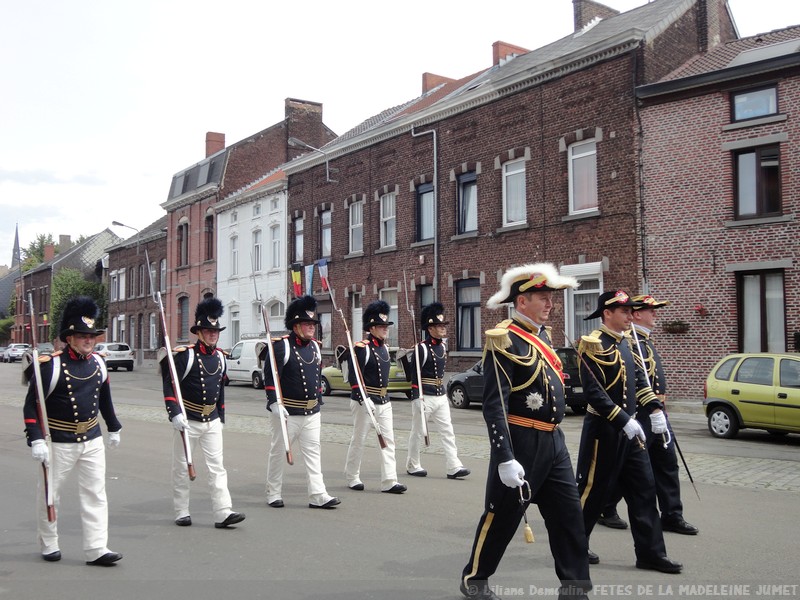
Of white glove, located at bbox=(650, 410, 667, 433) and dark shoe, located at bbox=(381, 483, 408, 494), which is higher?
white glove, located at bbox=(650, 410, 667, 433)

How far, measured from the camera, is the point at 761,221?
1777 cm

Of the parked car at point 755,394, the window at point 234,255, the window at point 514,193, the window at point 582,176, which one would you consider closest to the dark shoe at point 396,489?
the parked car at point 755,394

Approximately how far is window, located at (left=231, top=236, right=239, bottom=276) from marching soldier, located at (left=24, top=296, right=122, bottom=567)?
3226 cm

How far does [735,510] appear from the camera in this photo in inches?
297

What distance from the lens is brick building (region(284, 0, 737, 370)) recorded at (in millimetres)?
20219

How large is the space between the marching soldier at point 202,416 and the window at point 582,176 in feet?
50.7

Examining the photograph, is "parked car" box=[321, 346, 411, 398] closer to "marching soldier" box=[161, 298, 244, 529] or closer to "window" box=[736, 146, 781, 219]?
"window" box=[736, 146, 781, 219]

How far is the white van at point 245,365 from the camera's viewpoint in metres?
27.4

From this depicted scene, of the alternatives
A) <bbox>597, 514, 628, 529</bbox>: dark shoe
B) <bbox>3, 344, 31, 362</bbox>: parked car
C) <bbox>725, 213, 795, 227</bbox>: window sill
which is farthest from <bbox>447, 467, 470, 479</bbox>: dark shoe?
<bbox>3, 344, 31, 362</bbox>: parked car

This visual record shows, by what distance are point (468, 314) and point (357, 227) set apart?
7.23 meters

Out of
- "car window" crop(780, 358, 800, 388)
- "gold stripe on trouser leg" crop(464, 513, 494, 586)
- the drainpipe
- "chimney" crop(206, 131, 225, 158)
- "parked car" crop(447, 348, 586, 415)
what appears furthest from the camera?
"chimney" crop(206, 131, 225, 158)

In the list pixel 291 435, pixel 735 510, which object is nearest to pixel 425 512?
pixel 291 435

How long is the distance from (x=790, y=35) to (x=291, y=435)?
19.0m

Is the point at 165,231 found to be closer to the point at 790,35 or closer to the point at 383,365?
the point at 790,35
